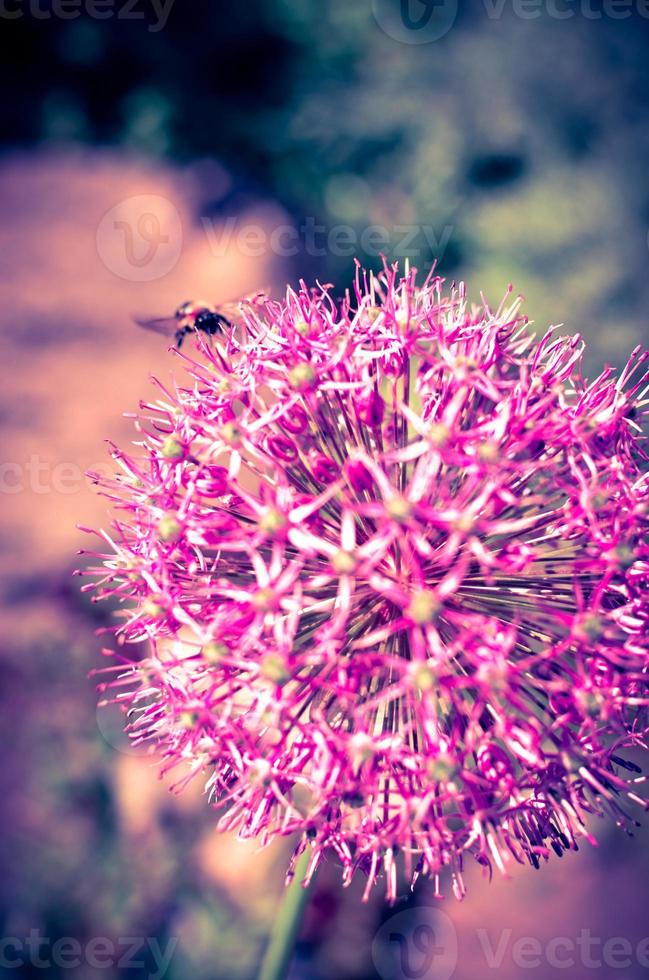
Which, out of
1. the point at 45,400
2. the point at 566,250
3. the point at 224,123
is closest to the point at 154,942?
the point at 45,400

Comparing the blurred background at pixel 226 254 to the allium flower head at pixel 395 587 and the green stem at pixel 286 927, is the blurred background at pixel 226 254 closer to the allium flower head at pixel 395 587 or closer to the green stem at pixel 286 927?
the green stem at pixel 286 927

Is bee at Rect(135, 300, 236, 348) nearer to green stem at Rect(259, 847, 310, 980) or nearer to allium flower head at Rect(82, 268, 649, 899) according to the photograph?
allium flower head at Rect(82, 268, 649, 899)

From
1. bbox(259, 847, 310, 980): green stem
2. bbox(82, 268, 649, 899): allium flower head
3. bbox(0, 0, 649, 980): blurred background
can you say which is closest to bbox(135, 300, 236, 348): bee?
bbox(82, 268, 649, 899): allium flower head

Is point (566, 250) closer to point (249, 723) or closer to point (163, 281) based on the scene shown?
point (163, 281)

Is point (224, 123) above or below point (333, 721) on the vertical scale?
above

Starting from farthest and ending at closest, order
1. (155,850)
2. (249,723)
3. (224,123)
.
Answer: (224,123) → (155,850) → (249,723)

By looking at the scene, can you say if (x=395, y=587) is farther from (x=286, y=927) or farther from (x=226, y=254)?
(x=226, y=254)

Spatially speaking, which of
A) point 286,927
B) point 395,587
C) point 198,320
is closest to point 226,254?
point 198,320

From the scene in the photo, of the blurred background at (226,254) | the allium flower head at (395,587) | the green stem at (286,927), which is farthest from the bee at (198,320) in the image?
the blurred background at (226,254)
